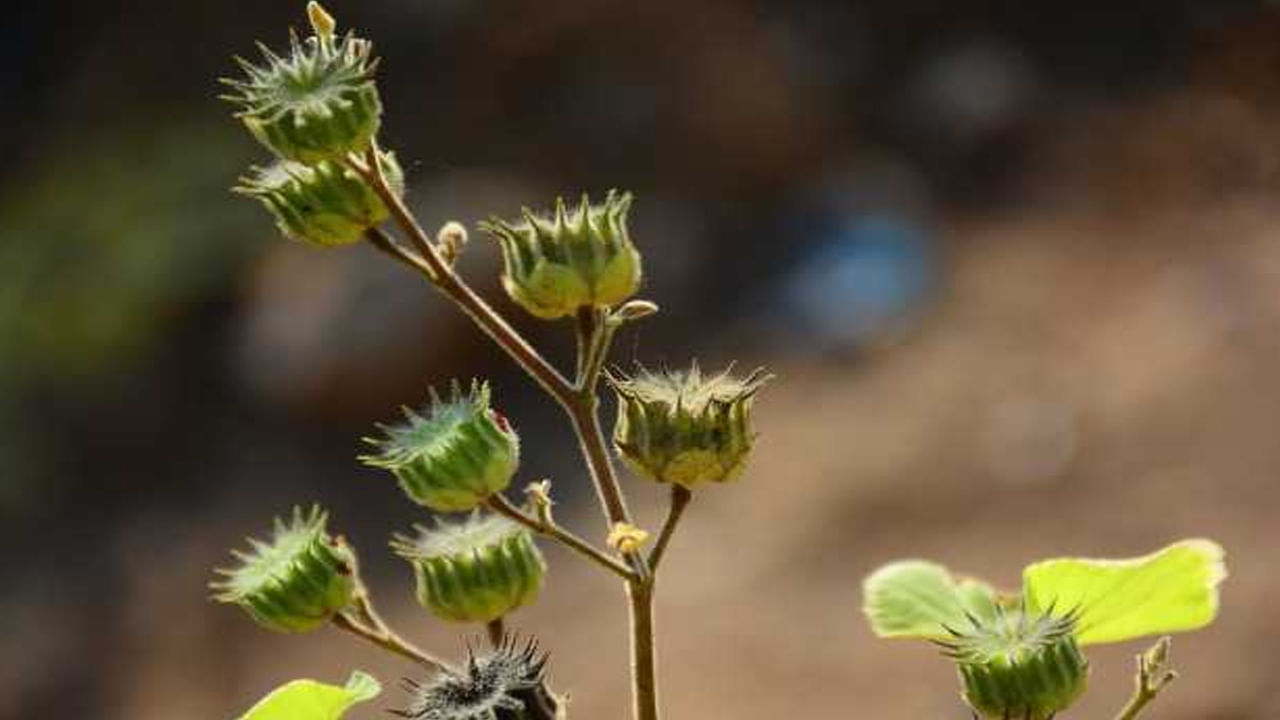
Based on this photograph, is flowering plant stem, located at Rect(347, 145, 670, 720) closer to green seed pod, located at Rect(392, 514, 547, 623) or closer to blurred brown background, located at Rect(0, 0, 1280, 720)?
green seed pod, located at Rect(392, 514, 547, 623)

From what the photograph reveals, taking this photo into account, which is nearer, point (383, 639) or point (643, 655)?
point (643, 655)

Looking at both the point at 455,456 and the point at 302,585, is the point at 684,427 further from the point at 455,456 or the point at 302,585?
the point at 302,585

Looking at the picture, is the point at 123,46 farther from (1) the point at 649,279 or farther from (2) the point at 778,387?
(2) the point at 778,387

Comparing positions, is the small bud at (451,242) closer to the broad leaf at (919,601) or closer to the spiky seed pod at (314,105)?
the spiky seed pod at (314,105)

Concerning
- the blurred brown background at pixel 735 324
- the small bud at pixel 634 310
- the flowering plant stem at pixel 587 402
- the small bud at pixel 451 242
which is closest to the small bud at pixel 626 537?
the flowering plant stem at pixel 587 402

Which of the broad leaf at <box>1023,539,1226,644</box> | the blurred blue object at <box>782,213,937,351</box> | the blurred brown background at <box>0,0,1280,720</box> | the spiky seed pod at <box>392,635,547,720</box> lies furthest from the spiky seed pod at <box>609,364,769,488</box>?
the blurred blue object at <box>782,213,937,351</box>

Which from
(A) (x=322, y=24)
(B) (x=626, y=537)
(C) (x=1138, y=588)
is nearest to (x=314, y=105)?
(A) (x=322, y=24)
